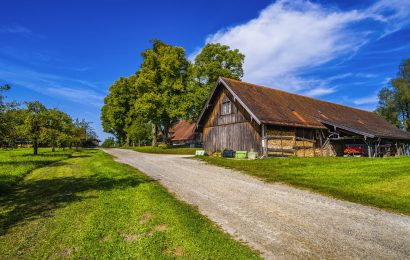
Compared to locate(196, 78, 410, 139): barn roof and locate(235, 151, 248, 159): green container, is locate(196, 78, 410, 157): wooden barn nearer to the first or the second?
locate(196, 78, 410, 139): barn roof

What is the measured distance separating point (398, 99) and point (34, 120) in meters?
69.8

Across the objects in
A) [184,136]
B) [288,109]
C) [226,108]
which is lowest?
[184,136]

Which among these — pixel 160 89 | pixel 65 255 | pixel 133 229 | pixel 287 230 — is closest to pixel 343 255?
pixel 287 230

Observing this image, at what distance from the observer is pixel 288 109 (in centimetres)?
2791

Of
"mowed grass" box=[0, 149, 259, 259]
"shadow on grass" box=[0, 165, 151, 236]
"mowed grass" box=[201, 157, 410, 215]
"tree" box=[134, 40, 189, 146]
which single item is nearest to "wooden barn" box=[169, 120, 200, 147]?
"tree" box=[134, 40, 189, 146]

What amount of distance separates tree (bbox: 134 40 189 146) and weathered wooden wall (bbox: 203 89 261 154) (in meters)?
11.7

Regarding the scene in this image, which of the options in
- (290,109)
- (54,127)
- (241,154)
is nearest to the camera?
(241,154)

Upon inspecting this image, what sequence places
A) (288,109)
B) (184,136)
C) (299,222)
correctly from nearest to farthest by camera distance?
(299,222)
(288,109)
(184,136)

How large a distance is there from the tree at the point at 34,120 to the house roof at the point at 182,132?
111 feet

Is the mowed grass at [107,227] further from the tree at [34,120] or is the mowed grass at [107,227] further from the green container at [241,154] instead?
the tree at [34,120]

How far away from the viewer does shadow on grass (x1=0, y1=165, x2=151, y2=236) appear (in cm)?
769

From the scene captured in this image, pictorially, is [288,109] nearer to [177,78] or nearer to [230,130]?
[230,130]

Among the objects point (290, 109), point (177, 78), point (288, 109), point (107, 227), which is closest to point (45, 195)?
point (107, 227)

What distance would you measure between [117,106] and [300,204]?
2182 inches
